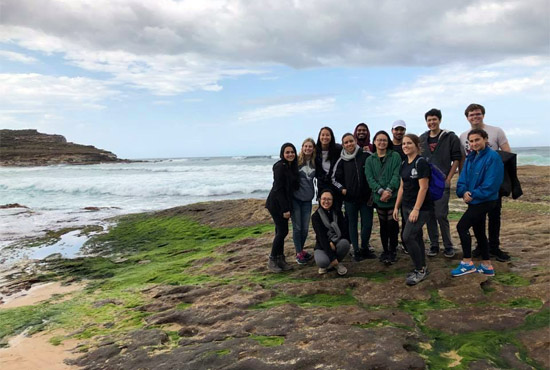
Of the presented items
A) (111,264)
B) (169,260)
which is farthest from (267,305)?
(111,264)

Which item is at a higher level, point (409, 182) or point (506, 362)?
point (409, 182)

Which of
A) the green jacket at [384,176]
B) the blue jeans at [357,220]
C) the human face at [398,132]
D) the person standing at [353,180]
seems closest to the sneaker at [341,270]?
the blue jeans at [357,220]

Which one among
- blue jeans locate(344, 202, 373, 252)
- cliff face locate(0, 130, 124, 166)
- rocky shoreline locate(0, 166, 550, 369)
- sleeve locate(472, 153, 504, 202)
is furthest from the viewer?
cliff face locate(0, 130, 124, 166)

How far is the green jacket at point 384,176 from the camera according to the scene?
210 inches

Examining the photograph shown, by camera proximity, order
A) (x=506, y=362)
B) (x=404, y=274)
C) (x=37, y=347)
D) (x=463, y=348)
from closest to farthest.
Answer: (x=506, y=362), (x=463, y=348), (x=37, y=347), (x=404, y=274)

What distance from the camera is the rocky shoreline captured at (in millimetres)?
3355

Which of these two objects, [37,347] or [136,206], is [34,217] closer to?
[136,206]

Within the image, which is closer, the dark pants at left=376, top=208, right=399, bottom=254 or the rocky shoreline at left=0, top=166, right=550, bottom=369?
the rocky shoreline at left=0, top=166, right=550, bottom=369

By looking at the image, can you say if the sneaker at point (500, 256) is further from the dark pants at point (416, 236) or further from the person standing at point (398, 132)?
the person standing at point (398, 132)

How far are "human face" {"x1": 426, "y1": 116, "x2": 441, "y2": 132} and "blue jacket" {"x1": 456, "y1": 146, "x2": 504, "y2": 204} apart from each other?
885 mm

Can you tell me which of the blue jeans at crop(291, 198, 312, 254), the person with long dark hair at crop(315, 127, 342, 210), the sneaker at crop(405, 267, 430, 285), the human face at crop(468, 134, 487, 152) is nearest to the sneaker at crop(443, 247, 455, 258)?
the sneaker at crop(405, 267, 430, 285)

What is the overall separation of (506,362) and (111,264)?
841 cm

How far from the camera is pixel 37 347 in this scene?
4691 mm

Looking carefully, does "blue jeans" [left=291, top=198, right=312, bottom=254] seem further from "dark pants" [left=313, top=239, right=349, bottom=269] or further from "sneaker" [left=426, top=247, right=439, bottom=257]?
"sneaker" [left=426, top=247, right=439, bottom=257]
